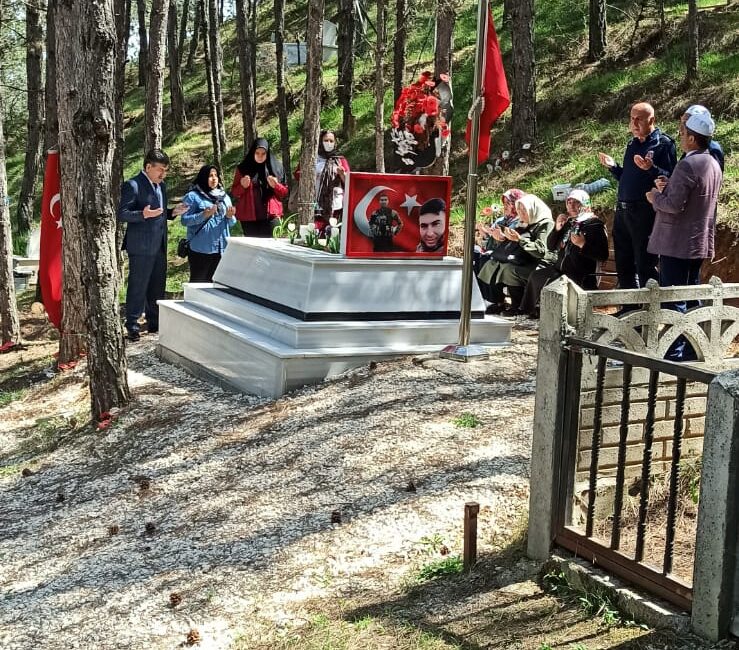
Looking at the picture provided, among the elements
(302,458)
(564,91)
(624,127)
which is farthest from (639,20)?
(302,458)

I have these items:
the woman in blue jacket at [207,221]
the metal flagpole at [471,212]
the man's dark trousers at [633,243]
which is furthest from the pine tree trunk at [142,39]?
the man's dark trousers at [633,243]

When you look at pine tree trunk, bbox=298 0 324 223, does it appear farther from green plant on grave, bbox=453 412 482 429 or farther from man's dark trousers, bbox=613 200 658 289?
green plant on grave, bbox=453 412 482 429

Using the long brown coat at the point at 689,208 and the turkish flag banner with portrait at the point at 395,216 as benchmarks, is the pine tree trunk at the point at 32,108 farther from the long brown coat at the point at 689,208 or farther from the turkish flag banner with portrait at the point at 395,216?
the long brown coat at the point at 689,208

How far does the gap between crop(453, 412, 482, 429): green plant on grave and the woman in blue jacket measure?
5.14 meters

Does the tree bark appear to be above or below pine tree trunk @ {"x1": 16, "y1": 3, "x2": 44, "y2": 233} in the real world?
above

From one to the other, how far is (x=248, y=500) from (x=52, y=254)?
5.81 metres

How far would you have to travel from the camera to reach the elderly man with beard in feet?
25.7

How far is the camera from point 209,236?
36.6ft

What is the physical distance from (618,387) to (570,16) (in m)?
22.8

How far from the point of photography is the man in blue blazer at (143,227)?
10344 millimetres

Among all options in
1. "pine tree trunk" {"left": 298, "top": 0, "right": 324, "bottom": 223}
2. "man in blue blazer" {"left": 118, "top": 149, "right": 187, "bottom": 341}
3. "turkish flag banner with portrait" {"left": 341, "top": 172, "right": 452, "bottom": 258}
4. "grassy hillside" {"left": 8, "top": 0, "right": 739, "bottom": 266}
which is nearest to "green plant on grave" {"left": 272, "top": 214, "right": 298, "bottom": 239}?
"man in blue blazer" {"left": 118, "top": 149, "right": 187, "bottom": 341}

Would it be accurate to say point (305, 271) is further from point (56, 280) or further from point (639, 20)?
point (639, 20)

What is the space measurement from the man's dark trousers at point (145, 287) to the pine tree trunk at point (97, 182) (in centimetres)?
216

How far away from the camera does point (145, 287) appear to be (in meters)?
10.7
